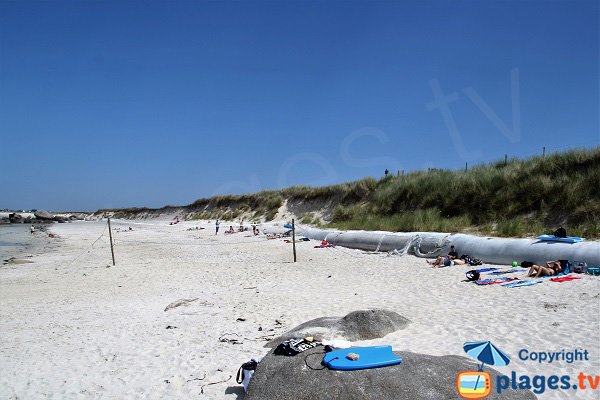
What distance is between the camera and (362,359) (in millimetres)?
3658

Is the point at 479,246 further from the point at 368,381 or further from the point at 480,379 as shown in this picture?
the point at 368,381

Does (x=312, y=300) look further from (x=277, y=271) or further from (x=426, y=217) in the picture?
(x=426, y=217)

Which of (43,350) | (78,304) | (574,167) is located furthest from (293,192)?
(43,350)

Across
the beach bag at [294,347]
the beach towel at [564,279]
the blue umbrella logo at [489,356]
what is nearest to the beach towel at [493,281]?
the beach towel at [564,279]

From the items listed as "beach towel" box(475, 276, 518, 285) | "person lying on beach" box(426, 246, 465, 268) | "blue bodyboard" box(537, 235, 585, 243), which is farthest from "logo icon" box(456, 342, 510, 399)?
"person lying on beach" box(426, 246, 465, 268)

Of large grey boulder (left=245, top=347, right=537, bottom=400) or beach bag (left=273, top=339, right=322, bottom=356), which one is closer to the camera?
large grey boulder (left=245, top=347, right=537, bottom=400)

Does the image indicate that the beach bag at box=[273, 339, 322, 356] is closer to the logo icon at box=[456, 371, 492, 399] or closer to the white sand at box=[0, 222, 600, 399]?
the white sand at box=[0, 222, 600, 399]

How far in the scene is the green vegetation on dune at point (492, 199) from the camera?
12305 millimetres

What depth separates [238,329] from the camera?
19.9 feet

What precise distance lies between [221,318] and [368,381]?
3.89 m

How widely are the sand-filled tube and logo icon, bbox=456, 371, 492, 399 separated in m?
6.30

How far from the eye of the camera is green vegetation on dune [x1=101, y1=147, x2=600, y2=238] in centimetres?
1230

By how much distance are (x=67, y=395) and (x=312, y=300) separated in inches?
167

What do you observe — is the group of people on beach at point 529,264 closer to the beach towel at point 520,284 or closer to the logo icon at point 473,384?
the beach towel at point 520,284
